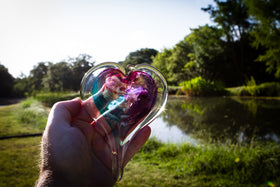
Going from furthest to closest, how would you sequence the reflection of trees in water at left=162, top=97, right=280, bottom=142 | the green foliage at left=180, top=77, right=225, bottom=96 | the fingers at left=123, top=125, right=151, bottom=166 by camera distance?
the green foliage at left=180, top=77, right=225, bottom=96
the reflection of trees in water at left=162, top=97, right=280, bottom=142
the fingers at left=123, top=125, right=151, bottom=166

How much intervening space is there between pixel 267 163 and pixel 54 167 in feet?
8.90

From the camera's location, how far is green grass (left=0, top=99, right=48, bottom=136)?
1.83 m

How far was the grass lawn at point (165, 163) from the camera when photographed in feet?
5.26

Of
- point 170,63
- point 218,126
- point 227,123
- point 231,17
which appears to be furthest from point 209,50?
point 170,63

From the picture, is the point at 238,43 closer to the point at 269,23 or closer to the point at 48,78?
the point at 269,23

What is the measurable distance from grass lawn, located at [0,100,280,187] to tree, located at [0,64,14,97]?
0.23m

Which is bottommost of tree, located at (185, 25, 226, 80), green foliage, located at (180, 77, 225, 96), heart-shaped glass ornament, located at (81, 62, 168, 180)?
green foliage, located at (180, 77, 225, 96)

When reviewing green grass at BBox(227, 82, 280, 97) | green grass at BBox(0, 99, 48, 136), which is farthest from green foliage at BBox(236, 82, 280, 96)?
green grass at BBox(0, 99, 48, 136)

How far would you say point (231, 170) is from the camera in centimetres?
232

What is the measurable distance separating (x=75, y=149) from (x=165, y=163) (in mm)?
2114

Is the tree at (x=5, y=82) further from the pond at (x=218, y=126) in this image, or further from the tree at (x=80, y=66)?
the pond at (x=218, y=126)

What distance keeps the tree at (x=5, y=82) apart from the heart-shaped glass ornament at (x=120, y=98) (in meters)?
1.33

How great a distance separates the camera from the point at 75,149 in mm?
718

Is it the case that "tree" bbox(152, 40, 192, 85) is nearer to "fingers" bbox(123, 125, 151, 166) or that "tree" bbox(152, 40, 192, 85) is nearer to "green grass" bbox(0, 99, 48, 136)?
"fingers" bbox(123, 125, 151, 166)
